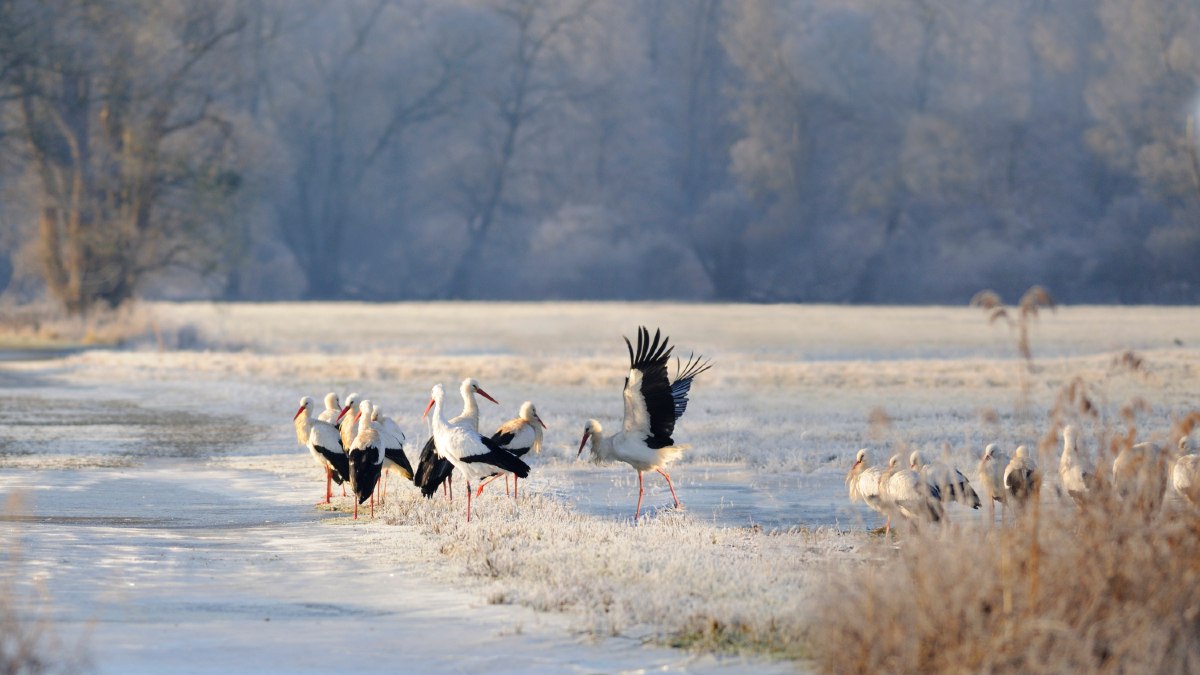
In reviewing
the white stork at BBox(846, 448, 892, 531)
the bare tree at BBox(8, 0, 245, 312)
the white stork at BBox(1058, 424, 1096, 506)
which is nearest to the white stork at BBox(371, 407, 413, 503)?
the white stork at BBox(846, 448, 892, 531)

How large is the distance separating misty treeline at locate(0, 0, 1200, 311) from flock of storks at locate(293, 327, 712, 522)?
35.2 metres

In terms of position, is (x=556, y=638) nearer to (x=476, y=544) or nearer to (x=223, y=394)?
(x=476, y=544)

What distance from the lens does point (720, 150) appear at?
6109cm

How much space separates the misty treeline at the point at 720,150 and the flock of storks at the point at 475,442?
35221mm

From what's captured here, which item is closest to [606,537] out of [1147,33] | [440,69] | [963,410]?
[963,410]

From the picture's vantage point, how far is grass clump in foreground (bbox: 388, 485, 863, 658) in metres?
6.05

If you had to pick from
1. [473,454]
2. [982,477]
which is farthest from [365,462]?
[982,477]

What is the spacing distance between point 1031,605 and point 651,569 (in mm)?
2634

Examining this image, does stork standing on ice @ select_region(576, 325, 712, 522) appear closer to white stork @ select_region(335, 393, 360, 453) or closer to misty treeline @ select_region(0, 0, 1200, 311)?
white stork @ select_region(335, 393, 360, 453)

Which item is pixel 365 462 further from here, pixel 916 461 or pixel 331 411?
pixel 916 461

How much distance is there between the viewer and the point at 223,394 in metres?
20.5

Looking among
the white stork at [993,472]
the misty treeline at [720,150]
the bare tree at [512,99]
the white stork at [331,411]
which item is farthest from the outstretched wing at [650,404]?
the bare tree at [512,99]

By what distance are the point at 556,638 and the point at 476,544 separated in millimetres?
2015

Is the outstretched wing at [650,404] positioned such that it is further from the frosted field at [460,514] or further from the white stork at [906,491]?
the white stork at [906,491]
